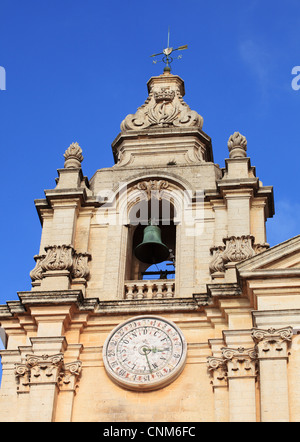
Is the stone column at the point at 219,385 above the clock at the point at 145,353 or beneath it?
beneath

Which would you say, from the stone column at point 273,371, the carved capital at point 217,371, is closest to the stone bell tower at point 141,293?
the carved capital at point 217,371

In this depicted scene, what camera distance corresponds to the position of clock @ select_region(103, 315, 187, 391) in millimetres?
20219

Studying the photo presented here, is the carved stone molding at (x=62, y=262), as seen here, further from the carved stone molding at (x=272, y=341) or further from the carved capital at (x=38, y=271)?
the carved stone molding at (x=272, y=341)

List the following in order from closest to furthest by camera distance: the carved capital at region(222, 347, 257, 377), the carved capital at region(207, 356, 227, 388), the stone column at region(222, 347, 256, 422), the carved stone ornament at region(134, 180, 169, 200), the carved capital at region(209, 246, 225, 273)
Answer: the stone column at region(222, 347, 256, 422)
the carved capital at region(222, 347, 257, 377)
the carved capital at region(207, 356, 227, 388)
the carved capital at region(209, 246, 225, 273)
the carved stone ornament at region(134, 180, 169, 200)

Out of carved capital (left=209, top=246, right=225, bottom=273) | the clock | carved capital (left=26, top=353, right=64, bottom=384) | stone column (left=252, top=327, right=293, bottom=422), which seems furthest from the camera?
carved capital (left=209, top=246, right=225, bottom=273)

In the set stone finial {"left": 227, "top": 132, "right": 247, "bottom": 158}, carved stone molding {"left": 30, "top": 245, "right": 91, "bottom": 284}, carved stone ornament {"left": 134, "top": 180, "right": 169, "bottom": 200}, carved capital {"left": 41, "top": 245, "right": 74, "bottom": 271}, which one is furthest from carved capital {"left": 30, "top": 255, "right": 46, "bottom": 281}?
stone finial {"left": 227, "top": 132, "right": 247, "bottom": 158}

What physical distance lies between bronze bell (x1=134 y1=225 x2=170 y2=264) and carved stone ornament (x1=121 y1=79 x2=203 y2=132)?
2.96m

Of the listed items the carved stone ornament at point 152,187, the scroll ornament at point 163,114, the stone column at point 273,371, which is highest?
the scroll ornament at point 163,114

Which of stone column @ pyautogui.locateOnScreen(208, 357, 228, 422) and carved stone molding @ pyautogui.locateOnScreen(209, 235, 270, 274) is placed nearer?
stone column @ pyautogui.locateOnScreen(208, 357, 228, 422)

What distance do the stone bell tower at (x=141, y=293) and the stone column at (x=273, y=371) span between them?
383 millimetres

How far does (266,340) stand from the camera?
19.5 metres

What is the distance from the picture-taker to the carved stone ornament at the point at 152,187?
76.5ft

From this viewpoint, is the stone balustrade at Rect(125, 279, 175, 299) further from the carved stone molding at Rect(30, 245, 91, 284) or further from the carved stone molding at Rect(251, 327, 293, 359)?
the carved stone molding at Rect(251, 327, 293, 359)

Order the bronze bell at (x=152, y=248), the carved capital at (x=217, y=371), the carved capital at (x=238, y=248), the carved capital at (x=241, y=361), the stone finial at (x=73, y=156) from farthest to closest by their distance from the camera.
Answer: the stone finial at (x=73, y=156) → the bronze bell at (x=152, y=248) → the carved capital at (x=238, y=248) → the carved capital at (x=217, y=371) → the carved capital at (x=241, y=361)
